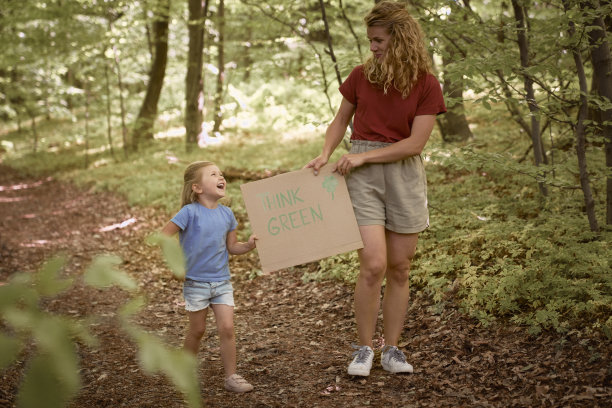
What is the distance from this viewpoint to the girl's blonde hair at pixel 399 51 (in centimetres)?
326

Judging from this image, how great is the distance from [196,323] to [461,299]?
2337mm

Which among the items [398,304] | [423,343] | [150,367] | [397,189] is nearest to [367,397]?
[398,304]

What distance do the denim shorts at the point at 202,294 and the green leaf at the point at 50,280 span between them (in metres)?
2.16

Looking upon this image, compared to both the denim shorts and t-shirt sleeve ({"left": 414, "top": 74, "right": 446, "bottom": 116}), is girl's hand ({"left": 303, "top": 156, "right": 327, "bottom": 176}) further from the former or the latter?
the denim shorts

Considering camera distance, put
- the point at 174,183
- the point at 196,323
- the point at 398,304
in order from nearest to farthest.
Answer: the point at 196,323, the point at 398,304, the point at 174,183

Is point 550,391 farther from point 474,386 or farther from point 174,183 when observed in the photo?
point 174,183

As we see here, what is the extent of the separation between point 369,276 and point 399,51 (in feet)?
4.76

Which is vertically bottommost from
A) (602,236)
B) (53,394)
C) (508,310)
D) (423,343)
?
(423,343)

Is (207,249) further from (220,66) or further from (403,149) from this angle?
(220,66)

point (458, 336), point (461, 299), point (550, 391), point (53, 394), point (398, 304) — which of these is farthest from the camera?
point (461, 299)

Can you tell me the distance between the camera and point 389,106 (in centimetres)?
338

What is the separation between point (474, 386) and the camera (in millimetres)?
3467

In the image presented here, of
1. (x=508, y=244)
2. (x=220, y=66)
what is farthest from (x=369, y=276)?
(x=220, y=66)

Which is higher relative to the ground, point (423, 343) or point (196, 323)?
point (196, 323)
